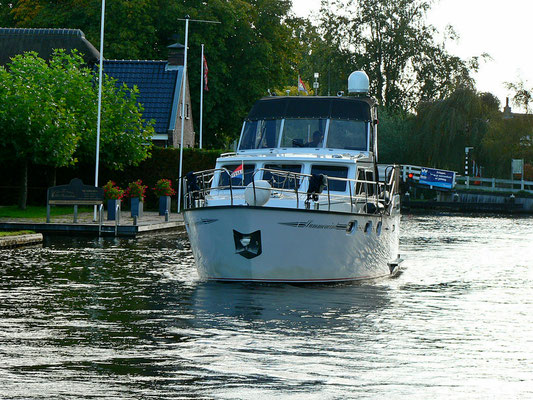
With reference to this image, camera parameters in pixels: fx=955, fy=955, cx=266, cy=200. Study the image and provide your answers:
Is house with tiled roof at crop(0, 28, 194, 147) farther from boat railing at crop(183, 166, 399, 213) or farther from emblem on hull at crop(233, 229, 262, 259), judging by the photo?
emblem on hull at crop(233, 229, 262, 259)

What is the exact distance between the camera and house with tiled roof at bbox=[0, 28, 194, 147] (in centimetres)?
5306

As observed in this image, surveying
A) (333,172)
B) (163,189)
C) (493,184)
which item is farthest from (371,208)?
(493,184)

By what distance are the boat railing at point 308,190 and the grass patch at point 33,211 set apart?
683 inches

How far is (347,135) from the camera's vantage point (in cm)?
2234

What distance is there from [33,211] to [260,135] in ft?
63.1

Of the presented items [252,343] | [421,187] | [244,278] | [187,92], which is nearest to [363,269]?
[244,278]

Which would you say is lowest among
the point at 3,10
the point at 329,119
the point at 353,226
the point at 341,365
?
the point at 341,365

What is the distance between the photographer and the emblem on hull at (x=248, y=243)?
17.9m

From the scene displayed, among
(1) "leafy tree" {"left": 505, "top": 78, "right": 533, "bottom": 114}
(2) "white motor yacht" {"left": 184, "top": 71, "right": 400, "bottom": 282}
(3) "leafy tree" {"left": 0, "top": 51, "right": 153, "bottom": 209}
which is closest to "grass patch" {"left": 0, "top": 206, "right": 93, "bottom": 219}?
(3) "leafy tree" {"left": 0, "top": 51, "right": 153, "bottom": 209}

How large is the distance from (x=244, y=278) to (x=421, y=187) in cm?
5222

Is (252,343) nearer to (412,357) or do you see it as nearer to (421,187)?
(412,357)

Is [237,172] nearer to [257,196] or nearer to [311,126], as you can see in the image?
[257,196]

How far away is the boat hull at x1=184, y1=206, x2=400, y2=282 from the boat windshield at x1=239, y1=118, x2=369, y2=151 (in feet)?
10.8

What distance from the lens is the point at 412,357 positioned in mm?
11500
